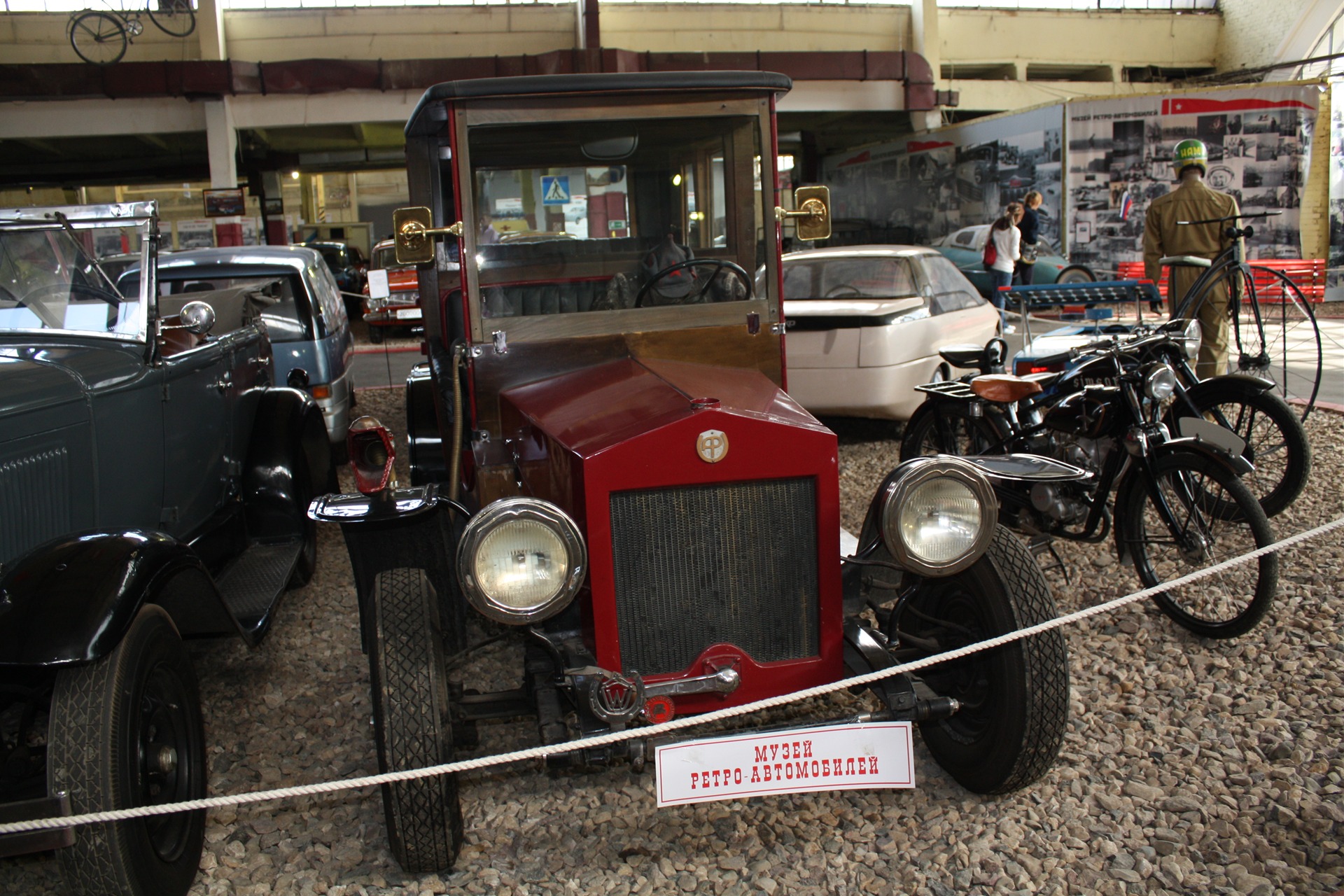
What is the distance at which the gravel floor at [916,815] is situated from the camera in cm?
252

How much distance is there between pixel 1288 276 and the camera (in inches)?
387

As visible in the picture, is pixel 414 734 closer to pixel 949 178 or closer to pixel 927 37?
pixel 949 178

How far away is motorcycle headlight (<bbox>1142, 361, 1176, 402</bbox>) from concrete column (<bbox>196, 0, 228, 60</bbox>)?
15.7 metres

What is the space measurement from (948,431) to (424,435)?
2.70 metres

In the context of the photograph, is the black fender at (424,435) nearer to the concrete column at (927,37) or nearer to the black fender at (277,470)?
the black fender at (277,470)

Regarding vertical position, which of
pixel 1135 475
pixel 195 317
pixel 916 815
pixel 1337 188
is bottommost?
pixel 916 815

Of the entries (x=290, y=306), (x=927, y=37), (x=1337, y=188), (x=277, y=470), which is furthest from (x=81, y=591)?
(x=927, y=37)

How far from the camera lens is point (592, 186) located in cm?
366

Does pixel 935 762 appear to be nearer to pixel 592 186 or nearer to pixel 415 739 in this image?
pixel 415 739

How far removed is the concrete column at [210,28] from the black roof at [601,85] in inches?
573

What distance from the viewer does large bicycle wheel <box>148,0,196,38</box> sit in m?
15.5

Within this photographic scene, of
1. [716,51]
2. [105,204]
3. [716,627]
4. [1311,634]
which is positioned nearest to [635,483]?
[716,627]

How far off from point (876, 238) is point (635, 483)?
18418 millimetres

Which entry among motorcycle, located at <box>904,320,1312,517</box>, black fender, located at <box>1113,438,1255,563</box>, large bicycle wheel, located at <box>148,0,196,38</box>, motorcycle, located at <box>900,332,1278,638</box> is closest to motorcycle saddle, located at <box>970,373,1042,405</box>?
motorcycle, located at <box>900,332,1278,638</box>
